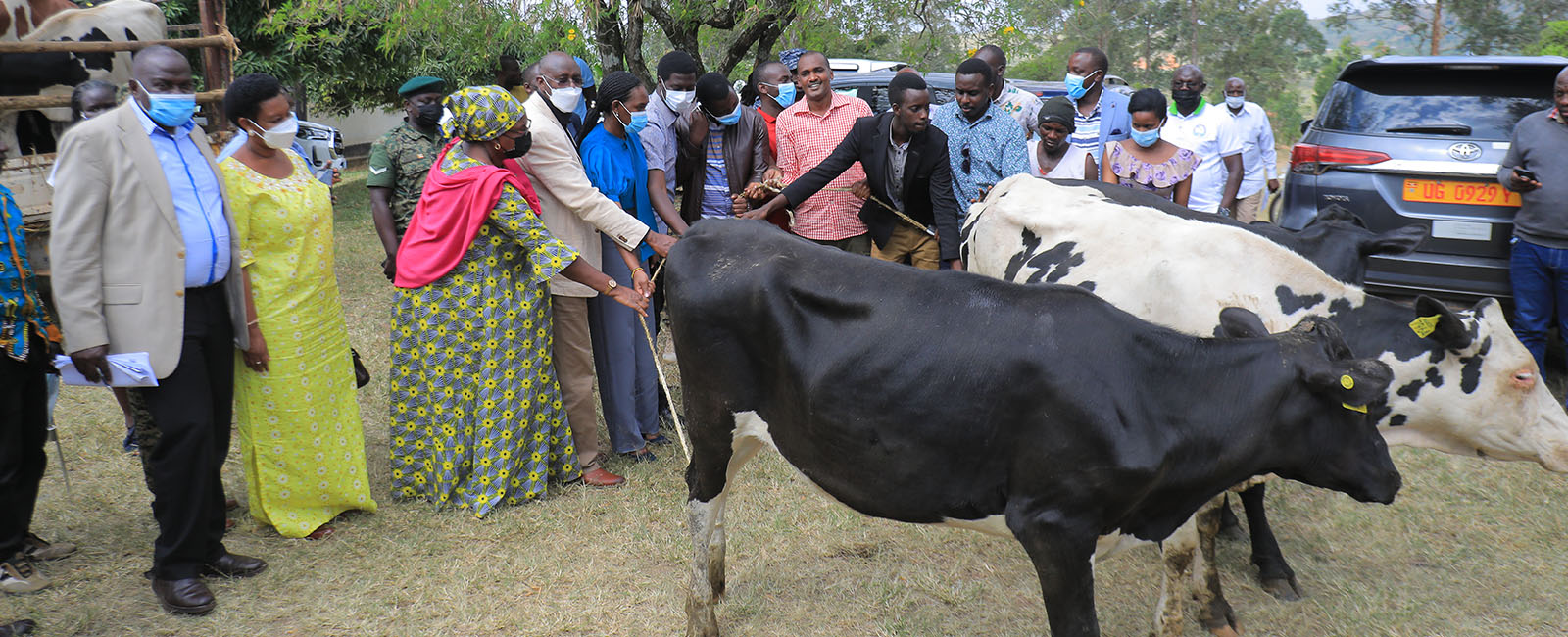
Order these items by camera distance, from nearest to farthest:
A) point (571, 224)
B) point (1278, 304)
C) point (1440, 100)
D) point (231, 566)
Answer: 1. point (1278, 304)
2. point (231, 566)
3. point (571, 224)
4. point (1440, 100)

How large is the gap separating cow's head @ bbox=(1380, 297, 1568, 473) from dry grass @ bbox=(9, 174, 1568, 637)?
27.0 inches

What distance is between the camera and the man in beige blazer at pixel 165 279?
12.3 feet

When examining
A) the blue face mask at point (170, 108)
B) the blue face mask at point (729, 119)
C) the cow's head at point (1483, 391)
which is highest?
the blue face mask at point (170, 108)

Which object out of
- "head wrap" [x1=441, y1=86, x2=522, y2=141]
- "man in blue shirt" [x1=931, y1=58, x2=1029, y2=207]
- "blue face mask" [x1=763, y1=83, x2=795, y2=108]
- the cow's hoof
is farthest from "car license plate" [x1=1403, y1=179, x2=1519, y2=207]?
"head wrap" [x1=441, y1=86, x2=522, y2=141]

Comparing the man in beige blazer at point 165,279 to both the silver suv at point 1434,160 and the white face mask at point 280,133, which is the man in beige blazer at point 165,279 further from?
the silver suv at point 1434,160

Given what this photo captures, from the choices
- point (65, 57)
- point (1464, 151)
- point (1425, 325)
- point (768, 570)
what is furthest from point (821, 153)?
point (65, 57)

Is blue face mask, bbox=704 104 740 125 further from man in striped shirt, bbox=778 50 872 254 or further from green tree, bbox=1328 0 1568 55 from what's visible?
green tree, bbox=1328 0 1568 55

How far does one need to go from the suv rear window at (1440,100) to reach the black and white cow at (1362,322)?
2.88 m

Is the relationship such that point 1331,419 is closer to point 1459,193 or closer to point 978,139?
point 978,139

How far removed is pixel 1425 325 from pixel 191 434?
15.0 ft

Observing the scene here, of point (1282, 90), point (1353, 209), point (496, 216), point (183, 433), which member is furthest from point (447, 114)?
point (1282, 90)

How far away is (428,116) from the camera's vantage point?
570 cm

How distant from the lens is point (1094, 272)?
15.2ft

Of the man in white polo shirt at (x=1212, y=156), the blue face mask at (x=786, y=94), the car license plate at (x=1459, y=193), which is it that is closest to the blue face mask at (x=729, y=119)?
the blue face mask at (x=786, y=94)
